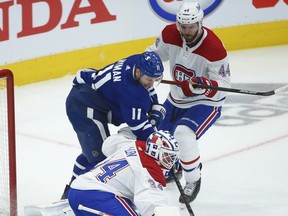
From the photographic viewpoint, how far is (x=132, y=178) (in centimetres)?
355

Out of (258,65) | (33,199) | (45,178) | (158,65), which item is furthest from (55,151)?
(258,65)

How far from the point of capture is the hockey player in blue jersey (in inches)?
158

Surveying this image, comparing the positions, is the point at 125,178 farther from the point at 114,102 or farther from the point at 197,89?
the point at 197,89

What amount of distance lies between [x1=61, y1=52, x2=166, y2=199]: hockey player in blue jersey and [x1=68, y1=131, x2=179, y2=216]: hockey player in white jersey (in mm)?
370

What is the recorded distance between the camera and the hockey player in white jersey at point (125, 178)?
3.50 meters

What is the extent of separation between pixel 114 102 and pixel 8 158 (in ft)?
1.95

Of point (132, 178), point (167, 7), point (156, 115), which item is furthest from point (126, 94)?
point (167, 7)

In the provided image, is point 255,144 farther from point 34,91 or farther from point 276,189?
point 34,91

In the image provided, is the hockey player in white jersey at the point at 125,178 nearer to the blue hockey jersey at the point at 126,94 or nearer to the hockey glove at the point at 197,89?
the blue hockey jersey at the point at 126,94

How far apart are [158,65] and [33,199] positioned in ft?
3.70

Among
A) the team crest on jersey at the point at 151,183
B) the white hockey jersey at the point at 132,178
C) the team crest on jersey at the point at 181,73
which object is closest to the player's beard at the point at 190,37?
the team crest on jersey at the point at 181,73

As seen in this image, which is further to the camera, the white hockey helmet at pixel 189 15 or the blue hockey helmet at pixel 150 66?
the white hockey helmet at pixel 189 15

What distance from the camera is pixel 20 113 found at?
6.13 m

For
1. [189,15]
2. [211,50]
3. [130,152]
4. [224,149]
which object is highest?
[189,15]
